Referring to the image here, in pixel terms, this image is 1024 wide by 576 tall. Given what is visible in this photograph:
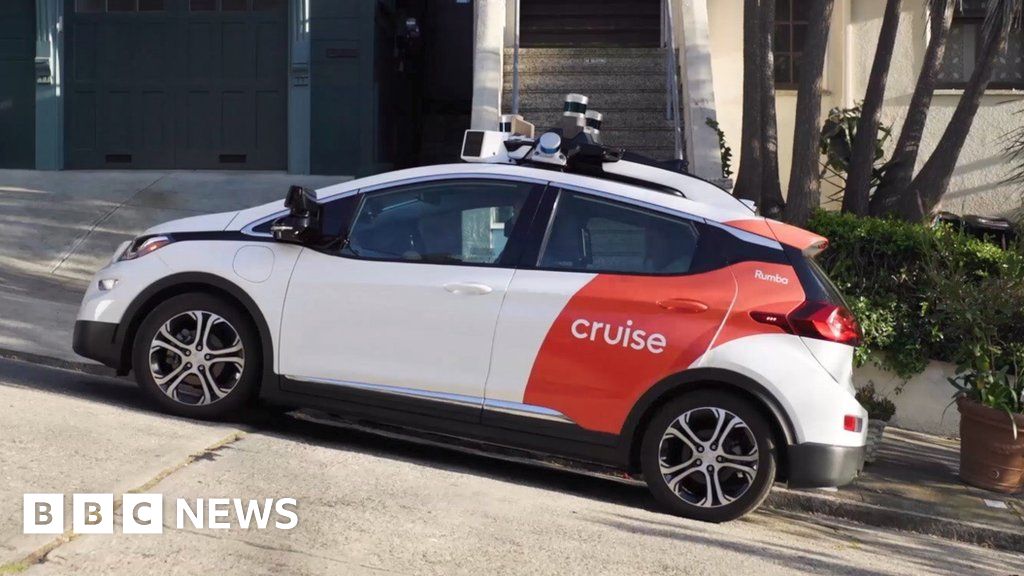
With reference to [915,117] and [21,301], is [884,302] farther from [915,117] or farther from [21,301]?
[21,301]

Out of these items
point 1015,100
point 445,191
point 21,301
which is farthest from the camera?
point 1015,100

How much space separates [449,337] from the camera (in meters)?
6.02

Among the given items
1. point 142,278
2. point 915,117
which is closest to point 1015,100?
point 915,117

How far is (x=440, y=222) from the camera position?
628 cm

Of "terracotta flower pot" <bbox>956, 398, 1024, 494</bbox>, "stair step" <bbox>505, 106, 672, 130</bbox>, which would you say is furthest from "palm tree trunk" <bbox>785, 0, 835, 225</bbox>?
"stair step" <bbox>505, 106, 672, 130</bbox>

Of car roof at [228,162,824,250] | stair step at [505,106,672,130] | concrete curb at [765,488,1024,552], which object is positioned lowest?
concrete curb at [765,488,1024,552]

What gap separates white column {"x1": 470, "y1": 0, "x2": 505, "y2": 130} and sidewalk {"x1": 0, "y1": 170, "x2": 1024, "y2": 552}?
2.46 metres

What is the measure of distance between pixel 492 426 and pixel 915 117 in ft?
17.8

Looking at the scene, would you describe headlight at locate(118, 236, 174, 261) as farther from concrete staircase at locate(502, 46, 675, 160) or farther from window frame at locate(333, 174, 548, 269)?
concrete staircase at locate(502, 46, 675, 160)

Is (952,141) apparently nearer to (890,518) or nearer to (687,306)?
(890,518)

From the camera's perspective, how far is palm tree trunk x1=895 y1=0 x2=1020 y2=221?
29.8 ft

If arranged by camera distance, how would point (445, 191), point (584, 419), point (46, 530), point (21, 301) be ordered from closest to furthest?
point (46, 530)
point (584, 419)
point (445, 191)
point (21, 301)

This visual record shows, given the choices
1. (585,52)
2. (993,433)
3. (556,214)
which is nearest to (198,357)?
(556,214)

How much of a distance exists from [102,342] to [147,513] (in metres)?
2.00
